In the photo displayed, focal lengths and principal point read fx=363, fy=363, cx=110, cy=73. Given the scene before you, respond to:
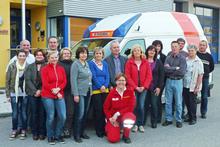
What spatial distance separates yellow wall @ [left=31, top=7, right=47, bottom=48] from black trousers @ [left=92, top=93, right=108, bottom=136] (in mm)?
8455

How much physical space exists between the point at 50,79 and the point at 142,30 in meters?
3.06

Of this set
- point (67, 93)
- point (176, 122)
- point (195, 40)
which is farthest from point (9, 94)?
point (195, 40)

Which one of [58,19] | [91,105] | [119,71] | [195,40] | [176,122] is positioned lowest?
[176,122]

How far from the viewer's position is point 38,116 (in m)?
6.69

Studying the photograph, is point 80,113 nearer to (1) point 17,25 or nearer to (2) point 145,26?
(2) point 145,26

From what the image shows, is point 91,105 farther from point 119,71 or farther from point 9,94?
point 9,94

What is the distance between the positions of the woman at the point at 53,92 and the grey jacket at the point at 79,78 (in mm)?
167

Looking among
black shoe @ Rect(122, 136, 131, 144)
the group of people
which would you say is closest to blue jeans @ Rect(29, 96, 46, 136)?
the group of people

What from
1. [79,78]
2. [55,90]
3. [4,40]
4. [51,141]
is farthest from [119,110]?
[4,40]

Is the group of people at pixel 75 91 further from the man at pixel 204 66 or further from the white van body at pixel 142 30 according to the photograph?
the man at pixel 204 66

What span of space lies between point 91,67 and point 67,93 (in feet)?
2.13

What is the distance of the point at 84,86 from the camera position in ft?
21.3

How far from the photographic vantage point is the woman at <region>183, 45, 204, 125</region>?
25.7ft

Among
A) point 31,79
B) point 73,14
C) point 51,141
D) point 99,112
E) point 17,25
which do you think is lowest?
point 51,141
